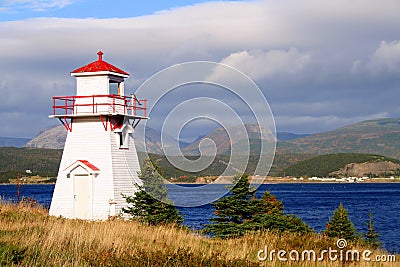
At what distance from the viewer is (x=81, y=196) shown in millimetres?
27234

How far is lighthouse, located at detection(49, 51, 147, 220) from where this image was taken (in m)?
26.8

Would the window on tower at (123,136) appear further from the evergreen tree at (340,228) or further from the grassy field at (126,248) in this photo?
the evergreen tree at (340,228)

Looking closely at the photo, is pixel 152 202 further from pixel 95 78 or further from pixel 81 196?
pixel 95 78

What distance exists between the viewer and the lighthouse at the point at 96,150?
88.1 feet

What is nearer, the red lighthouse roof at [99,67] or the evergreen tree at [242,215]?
the evergreen tree at [242,215]

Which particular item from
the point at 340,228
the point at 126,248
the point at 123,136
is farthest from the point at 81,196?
the point at 126,248

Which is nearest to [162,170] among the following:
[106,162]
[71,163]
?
[106,162]

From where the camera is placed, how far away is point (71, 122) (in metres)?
28.1

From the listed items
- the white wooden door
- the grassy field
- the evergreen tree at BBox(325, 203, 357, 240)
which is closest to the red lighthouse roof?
the white wooden door

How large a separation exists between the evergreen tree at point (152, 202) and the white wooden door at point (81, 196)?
272 cm

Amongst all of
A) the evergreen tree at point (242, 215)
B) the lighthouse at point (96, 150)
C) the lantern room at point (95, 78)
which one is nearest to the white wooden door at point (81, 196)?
the lighthouse at point (96, 150)

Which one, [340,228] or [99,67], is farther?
[340,228]

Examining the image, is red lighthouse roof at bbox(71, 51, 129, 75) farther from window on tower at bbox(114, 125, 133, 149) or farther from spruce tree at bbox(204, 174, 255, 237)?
spruce tree at bbox(204, 174, 255, 237)

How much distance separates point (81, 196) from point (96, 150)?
93.4 inches
